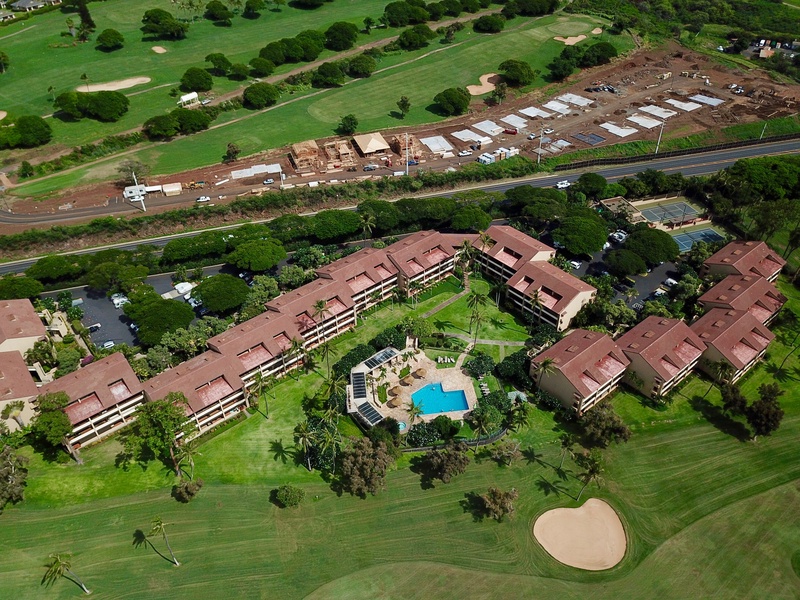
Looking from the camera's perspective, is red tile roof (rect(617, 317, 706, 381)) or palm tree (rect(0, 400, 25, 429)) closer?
palm tree (rect(0, 400, 25, 429))

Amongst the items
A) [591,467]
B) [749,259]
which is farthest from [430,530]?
[749,259]

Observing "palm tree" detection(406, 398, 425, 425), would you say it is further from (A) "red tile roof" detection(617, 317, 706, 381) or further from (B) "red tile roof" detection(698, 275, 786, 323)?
(B) "red tile roof" detection(698, 275, 786, 323)

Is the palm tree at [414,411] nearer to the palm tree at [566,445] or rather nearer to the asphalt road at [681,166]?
the palm tree at [566,445]

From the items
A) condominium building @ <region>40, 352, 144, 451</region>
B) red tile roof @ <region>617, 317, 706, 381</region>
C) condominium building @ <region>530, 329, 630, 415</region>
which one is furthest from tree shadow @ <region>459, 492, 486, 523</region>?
condominium building @ <region>40, 352, 144, 451</region>

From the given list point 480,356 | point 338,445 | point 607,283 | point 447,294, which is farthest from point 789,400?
point 338,445

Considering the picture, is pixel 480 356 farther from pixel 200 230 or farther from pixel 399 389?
pixel 200 230

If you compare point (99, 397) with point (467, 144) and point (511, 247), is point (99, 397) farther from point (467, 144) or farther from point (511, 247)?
point (467, 144)
